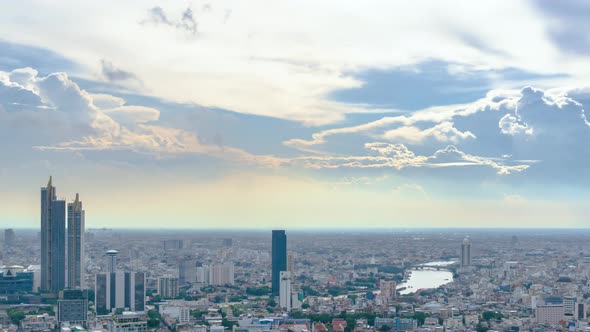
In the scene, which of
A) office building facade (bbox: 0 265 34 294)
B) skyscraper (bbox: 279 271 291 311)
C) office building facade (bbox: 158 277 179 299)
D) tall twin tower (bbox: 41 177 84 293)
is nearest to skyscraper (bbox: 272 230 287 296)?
skyscraper (bbox: 279 271 291 311)

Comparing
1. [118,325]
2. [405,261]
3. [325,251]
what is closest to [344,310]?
[118,325]

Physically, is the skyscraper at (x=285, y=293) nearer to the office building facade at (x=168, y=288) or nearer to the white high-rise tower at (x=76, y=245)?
the office building facade at (x=168, y=288)

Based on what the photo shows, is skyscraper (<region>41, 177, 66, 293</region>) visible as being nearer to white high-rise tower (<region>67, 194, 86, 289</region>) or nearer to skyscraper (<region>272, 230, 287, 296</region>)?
white high-rise tower (<region>67, 194, 86, 289</region>)

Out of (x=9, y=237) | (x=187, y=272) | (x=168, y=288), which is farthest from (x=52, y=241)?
(x=9, y=237)

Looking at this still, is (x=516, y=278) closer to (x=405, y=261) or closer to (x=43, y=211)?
(x=405, y=261)

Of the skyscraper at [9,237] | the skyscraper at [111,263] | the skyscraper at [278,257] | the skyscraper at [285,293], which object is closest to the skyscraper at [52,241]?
the skyscraper at [111,263]
